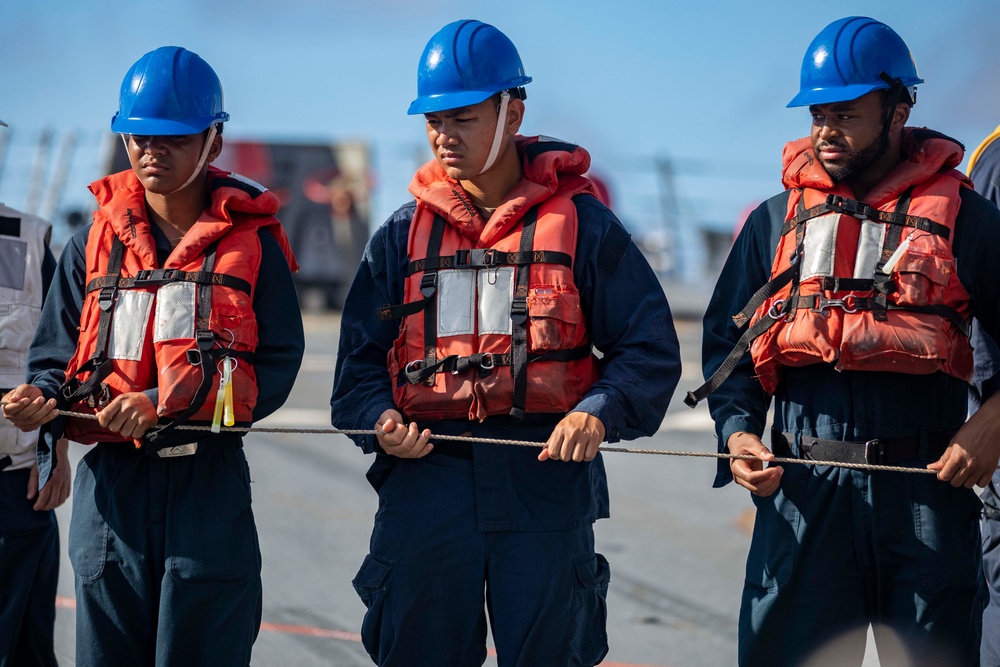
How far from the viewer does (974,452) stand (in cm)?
354

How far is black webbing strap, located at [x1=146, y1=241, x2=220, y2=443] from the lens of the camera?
371 centimetres

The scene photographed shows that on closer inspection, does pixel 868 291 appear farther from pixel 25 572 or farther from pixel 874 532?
pixel 25 572

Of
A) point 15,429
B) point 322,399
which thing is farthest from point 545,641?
point 322,399

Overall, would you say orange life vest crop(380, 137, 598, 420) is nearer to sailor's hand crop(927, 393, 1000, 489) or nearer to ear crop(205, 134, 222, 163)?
Result: ear crop(205, 134, 222, 163)

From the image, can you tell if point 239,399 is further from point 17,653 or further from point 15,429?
point 17,653

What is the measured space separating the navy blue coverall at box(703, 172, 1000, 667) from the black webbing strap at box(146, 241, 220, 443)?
166cm

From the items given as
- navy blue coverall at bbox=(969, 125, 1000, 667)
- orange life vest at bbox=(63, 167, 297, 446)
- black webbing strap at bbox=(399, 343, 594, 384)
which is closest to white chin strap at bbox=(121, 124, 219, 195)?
orange life vest at bbox=(63, 167, 297, 446)

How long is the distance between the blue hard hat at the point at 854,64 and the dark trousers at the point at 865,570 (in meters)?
1.14

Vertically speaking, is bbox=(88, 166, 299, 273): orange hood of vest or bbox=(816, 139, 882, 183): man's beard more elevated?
bbox=(816, 139, 882, 183): man's beard

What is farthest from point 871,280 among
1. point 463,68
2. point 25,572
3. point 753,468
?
point 25,572

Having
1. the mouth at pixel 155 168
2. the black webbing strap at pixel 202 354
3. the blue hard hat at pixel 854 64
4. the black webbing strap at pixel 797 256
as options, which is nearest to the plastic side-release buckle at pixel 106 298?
the black webbing strap at pixel 202 354

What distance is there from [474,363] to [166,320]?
97 centimetres

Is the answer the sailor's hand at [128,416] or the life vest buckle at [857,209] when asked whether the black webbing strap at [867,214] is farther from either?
the sailor's hand at [128,416]

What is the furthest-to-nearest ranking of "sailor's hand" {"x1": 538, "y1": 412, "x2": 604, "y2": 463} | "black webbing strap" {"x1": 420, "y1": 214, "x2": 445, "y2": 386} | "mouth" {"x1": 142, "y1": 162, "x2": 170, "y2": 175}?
1. "mouth" {"x1": 142, "y1": 162, "x2": 170, "y2": 175}
2. "black webbing strap" {"x1": 420, "y1": 214, "x2": 445, "y2": 386}
3. "sailor's hand" {"x1": 538, "y1": 412, "x2": 604, "y2": 463}
